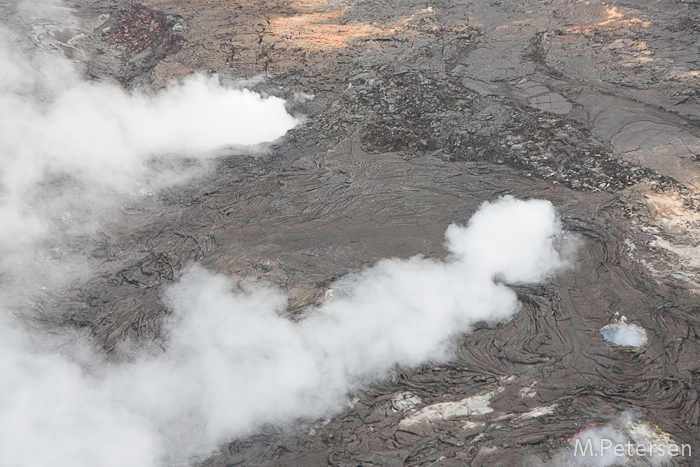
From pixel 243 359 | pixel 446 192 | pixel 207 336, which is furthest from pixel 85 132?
pixel 446 192

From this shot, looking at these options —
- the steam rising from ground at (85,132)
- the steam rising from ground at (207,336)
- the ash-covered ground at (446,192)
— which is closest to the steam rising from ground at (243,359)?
the steam rising from ground at (207,336)

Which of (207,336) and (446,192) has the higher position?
(446,192)

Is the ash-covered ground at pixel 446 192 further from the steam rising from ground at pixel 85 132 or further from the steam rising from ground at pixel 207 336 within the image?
the steam rising from ground at pixel 85 132

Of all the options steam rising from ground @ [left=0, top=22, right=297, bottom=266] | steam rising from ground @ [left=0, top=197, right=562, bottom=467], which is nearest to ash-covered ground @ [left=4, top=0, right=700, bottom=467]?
steam rising from ground @ [left=0, top=197, right=562, bottom=467]

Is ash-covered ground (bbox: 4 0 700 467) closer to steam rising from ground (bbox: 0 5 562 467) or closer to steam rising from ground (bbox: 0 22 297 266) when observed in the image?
steam rising from ground (bbox: 0 5 562 467)

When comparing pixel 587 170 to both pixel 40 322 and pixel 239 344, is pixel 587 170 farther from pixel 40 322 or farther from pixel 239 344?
pixel 40 322

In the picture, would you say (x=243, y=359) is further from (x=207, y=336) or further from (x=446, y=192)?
(x=446, y=192)

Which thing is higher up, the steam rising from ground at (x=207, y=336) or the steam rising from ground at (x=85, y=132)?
the steam rising from ground at (x=85, y=132)
